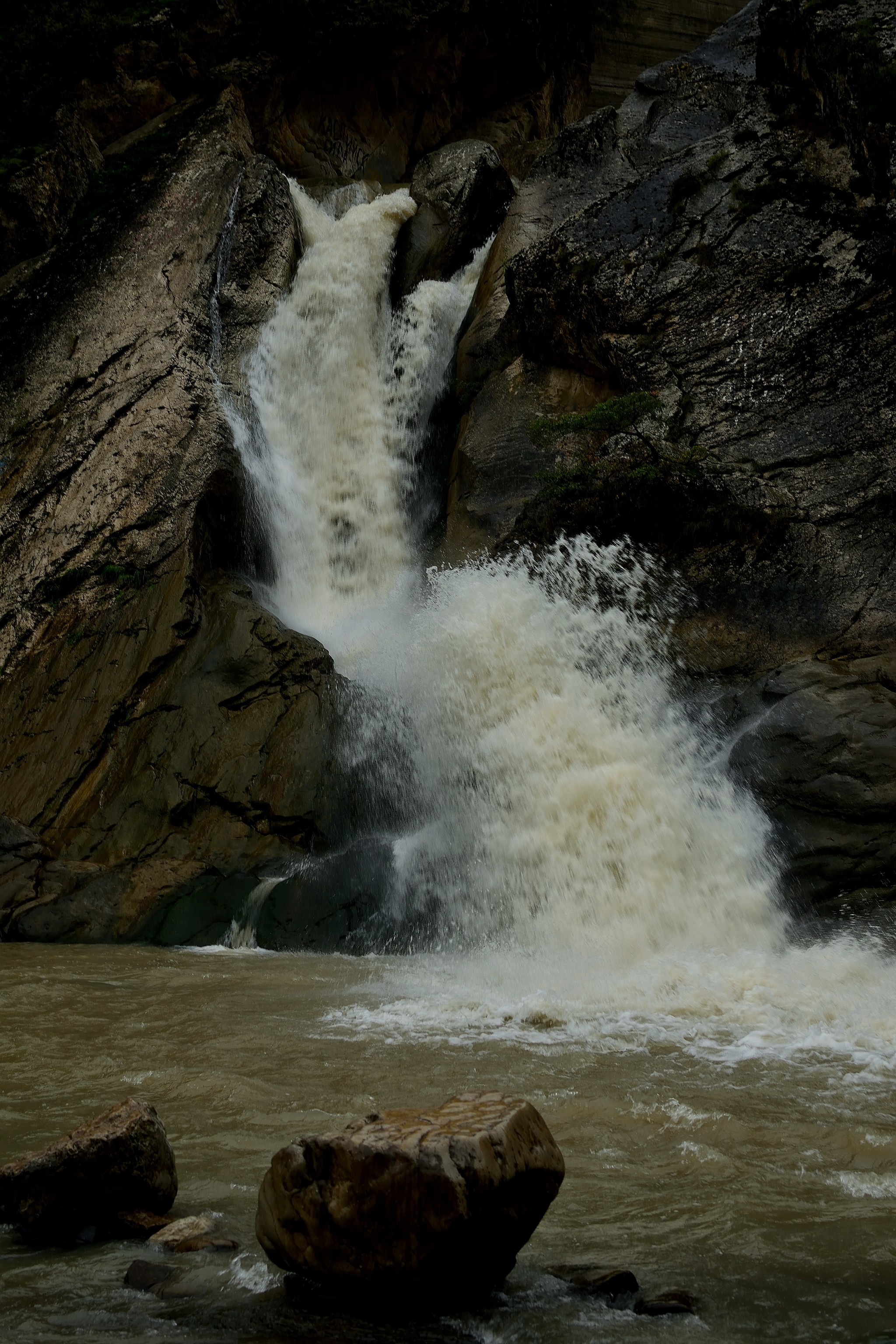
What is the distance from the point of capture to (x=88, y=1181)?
9.15 ft

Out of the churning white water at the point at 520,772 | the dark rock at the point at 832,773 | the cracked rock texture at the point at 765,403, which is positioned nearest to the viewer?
the churning white water at the point at 520,772

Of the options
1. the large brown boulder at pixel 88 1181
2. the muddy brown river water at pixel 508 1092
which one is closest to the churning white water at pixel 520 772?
the muddy brown river water at pixel 508 1092

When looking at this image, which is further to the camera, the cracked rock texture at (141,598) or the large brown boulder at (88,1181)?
the cracked rock texture at (141,598)

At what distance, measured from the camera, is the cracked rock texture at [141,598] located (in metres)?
9.90

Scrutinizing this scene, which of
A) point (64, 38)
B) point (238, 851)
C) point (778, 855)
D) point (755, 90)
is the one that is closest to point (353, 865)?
point (238, 851)

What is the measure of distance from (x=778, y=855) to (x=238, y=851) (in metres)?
5.10

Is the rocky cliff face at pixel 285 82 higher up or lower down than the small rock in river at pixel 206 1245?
higher up

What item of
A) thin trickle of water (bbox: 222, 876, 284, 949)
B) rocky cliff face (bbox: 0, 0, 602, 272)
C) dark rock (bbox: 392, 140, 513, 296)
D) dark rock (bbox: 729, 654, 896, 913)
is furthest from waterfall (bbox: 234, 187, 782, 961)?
rocky cliff face (bbox: 0, 0, 602, 272)

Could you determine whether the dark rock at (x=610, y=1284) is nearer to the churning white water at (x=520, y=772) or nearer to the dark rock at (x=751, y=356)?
the churning white water at (x=520, y=772)

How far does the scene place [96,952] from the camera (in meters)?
8.44

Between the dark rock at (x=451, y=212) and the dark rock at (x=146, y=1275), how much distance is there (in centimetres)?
1539

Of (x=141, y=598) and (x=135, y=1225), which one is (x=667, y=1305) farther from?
(x=141, y=598)

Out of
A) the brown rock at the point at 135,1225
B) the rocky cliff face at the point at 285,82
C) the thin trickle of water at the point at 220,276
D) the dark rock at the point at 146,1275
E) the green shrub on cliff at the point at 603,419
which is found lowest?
the dark rock at the point at 146,1275

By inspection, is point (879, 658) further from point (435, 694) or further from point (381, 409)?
point (381, 409)
